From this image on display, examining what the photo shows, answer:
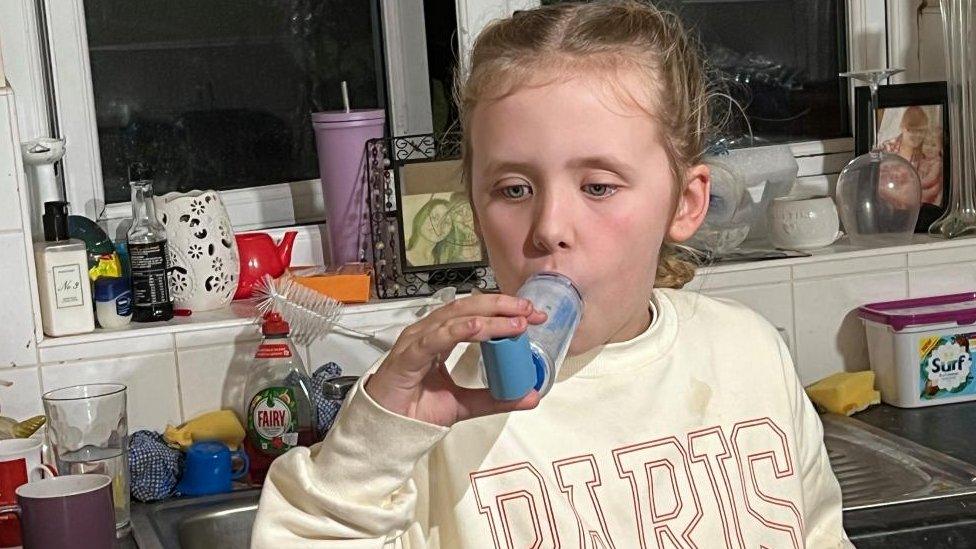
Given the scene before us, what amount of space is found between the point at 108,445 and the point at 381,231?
57cm

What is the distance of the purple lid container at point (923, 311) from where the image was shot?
7.07 feet

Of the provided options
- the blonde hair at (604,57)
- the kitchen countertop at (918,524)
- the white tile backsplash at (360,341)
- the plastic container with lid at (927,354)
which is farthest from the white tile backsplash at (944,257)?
the blonde hair at (604,57)

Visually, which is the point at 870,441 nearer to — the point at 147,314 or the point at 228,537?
the point at 228,537

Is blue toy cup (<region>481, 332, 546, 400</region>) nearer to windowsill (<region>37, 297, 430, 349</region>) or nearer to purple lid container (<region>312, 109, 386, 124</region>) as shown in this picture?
windowsill (<region>37, 297, 430, 349</region>)

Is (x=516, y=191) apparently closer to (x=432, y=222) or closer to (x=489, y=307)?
(x=489, y=307)

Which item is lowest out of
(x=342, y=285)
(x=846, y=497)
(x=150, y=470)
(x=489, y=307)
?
(x=846, y=497)

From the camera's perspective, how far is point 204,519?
1.80 meters

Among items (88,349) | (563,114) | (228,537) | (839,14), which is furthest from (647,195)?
(839,14)

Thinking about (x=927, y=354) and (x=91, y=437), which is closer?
(x=91, y=437)

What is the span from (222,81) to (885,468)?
1.23 metres

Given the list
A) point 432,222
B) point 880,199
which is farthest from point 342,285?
point 880,199

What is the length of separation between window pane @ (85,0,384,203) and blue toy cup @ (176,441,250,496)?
0.55 metres

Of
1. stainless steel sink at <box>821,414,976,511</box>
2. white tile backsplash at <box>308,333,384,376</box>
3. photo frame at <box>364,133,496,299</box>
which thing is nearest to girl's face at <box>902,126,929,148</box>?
stainless steel sink at <box>821,414,976,511</box>

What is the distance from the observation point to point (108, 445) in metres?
1.78
